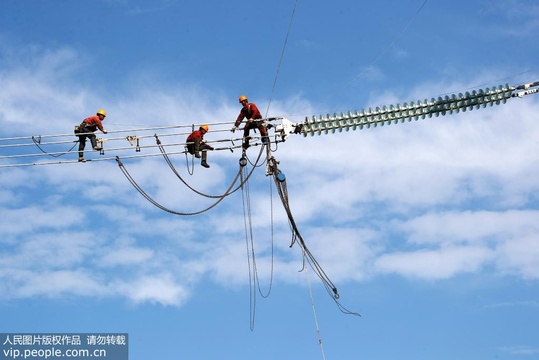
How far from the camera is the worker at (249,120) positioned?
2431 centimetres

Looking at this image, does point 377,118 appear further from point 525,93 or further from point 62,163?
point 62,163

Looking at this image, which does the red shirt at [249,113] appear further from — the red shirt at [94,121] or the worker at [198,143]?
the red shirt at [94,121]

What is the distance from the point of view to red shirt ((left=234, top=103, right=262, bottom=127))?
24.9 m

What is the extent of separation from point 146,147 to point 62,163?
2.39m

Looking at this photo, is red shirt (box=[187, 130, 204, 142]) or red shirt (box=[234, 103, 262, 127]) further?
red shirt (box=[187, 130, 204, 142])

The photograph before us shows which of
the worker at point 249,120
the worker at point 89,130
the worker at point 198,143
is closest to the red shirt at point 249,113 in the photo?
the worker at point 249,120

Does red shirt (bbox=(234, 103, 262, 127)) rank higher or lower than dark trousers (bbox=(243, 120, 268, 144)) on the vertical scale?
higher

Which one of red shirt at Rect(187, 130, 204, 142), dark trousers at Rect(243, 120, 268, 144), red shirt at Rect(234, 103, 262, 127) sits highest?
red shirt at Rect(234, 103, 262, 127)

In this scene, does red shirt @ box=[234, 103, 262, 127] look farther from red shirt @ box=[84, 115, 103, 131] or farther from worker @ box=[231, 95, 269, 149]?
red shirt @ box=[84, 115, 103, 131]

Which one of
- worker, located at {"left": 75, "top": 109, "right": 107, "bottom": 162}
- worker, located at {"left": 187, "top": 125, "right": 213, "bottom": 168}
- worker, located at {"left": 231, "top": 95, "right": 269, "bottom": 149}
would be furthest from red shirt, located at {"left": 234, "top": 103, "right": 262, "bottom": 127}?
worker, located at {"left": 75, "top": 109, "right": 107, "bottom": 162}

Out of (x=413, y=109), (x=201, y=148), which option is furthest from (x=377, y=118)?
(x=201, y=148)

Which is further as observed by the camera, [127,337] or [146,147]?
[127,337]

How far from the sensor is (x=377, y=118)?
23172mm

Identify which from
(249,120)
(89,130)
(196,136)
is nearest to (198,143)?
(196,136)
